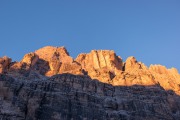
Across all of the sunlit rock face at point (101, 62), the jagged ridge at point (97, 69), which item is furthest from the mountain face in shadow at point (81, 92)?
the sunlit rock face at point (101, 62)

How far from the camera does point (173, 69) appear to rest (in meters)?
180

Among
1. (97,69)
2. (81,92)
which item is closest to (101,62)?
(97,69)

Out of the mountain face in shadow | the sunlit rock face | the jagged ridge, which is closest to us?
the mountain face in shadow

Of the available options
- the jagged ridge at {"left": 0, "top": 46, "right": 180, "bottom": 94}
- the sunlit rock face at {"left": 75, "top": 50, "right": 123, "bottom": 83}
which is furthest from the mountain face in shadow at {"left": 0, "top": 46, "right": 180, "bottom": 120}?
the sunlit rock face at {"left": 75, "top": 50, "right": 123, "bottom": 83}

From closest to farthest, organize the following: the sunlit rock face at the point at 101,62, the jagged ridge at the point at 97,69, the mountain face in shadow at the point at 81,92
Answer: the mountain face in shadow at the point at 81,92 → the jagged ridge at the point at 97,69 → the sunlit rock face at the point at 101,62

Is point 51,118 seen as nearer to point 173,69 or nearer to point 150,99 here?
point 150,99

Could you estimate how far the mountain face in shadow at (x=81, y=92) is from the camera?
10881 centimetres

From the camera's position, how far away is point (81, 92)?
123m

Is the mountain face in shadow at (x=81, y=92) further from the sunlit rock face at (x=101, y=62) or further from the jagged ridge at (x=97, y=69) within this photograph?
the sunlit rock face at (x=101, y=62)

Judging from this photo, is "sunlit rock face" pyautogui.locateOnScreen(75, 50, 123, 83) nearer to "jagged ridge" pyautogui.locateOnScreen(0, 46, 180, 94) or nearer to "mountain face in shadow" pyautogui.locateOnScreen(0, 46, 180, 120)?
"jagged ridge" pyautogui.locateOnScreen(0, 46, 180, 94)

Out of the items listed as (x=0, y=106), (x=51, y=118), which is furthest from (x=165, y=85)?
(x=0, y=106)

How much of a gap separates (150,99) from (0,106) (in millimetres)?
63605

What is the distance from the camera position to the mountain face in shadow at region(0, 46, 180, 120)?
357 feet

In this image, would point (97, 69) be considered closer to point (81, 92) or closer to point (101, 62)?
point (101, 62)
